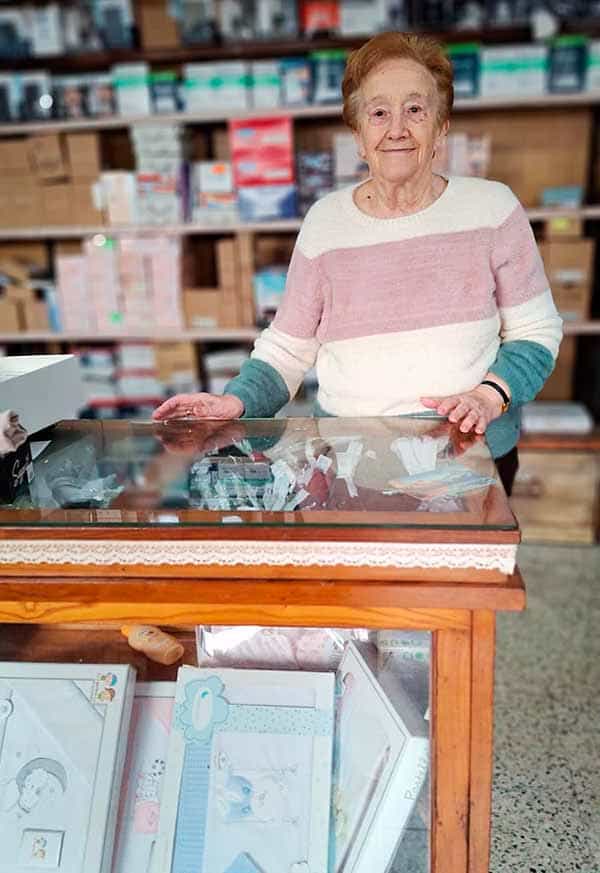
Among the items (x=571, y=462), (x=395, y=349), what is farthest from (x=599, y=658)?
(x=395, y=349)

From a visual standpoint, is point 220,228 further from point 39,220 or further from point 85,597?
point 85,597

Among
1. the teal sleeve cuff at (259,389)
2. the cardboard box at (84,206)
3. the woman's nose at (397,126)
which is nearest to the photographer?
the woman's nose at (397,126)

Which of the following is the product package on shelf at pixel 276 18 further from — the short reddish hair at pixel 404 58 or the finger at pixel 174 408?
the finger at pixel 174 408

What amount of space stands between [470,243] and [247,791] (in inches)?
37.3

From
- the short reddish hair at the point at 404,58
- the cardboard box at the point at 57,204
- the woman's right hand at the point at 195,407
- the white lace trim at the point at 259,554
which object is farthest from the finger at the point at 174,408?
the cardboard box at the point at 57,204

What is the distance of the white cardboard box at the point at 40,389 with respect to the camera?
48.3 inches

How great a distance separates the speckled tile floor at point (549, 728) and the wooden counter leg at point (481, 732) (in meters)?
0.65

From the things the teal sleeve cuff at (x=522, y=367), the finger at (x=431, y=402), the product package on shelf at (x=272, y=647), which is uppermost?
the teal sleeve cuff at (x=522, y=367)

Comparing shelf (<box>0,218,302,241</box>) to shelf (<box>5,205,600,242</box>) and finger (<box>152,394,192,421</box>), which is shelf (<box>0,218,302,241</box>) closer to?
shelf (<box>5,205,600,242</box>)

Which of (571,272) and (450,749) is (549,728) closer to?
(450,749)

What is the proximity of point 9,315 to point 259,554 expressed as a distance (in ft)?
9.76

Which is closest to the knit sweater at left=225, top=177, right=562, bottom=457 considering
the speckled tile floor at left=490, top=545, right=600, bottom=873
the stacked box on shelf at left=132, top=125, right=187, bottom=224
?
the speckled tile floor at left=490, top=545, right=600, bottom=873

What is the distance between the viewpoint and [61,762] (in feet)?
3.88

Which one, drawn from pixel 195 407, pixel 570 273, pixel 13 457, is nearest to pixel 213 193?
pixel 570 273
